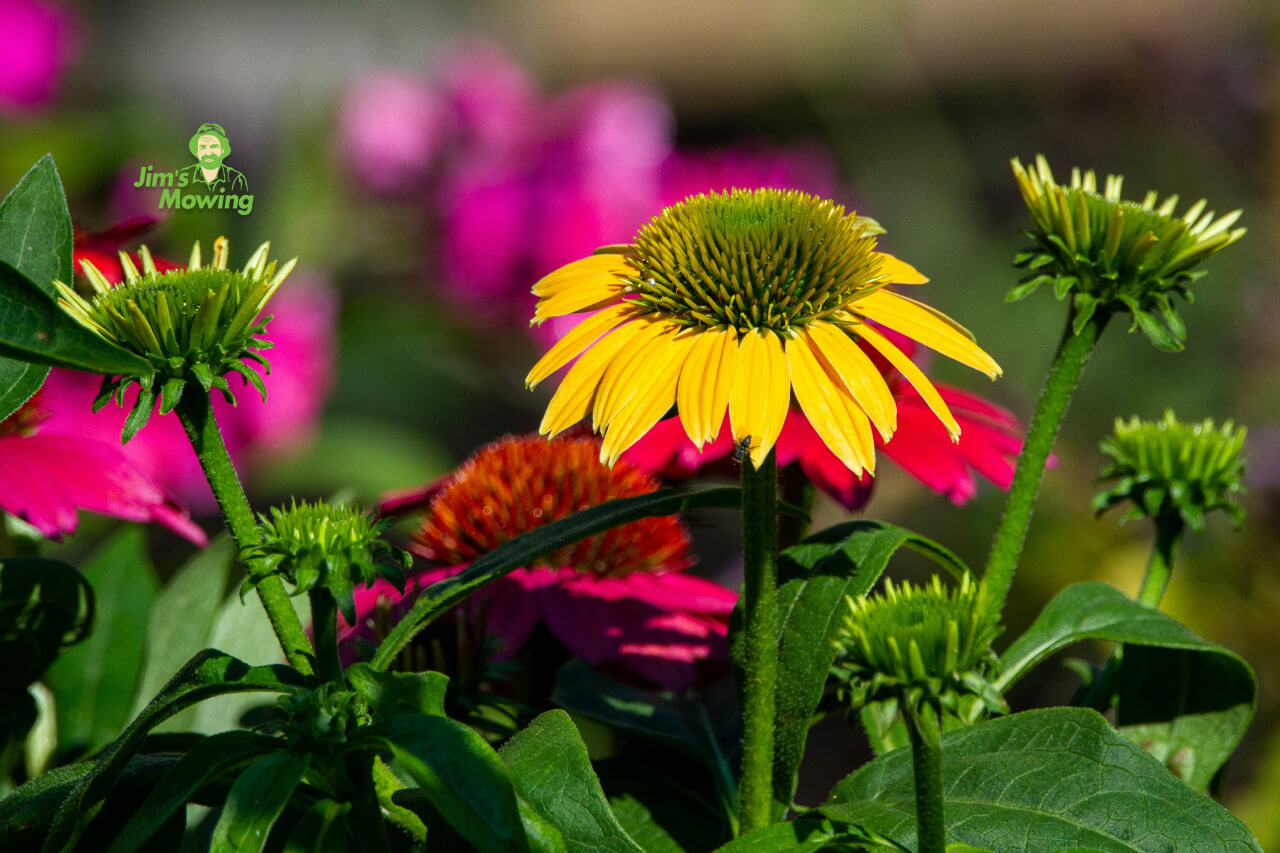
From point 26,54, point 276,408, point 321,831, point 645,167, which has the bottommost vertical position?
point 321,831

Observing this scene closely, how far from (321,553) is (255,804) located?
0.09 metres

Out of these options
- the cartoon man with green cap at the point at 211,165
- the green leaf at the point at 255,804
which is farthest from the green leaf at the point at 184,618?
the green leaf at the point at 255,804

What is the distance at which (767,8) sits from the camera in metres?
3.75

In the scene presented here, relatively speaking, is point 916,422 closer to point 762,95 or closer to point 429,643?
point 429,643

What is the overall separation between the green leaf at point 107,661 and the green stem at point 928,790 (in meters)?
0.44

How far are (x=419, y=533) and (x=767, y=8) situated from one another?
3.39 meters

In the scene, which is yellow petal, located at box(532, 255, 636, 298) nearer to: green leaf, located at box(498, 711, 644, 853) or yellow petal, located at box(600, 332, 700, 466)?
yellow petal, located at box(600, 332, 700, 466)

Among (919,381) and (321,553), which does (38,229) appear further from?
(919,381)

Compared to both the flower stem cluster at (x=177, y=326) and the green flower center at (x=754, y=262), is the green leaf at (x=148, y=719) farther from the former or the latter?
the green flower center at (x=754, y=262)

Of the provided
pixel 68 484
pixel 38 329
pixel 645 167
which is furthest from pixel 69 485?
pixel 645 167

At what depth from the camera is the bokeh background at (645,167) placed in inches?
62.6

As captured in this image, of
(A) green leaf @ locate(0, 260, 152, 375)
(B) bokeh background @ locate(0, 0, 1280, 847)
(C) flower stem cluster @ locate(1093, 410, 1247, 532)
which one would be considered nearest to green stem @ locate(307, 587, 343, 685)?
(A) green leaf @ locate(0, 260, 152, 375)

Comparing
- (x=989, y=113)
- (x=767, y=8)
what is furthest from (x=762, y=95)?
(x=989, y=113)

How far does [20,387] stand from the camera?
1.44 ft
